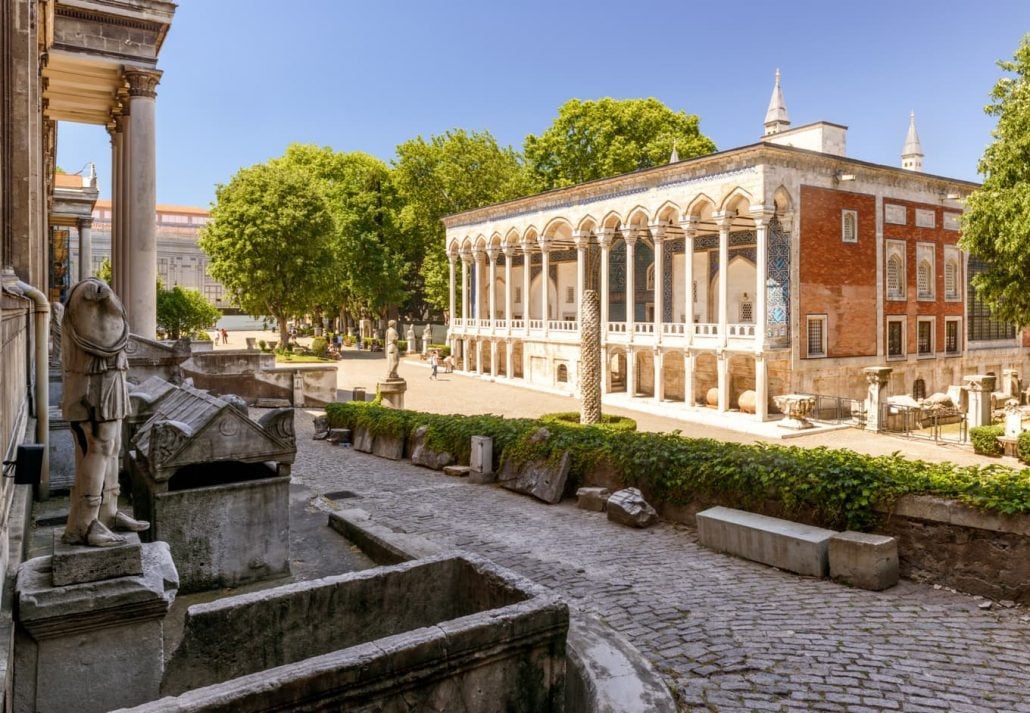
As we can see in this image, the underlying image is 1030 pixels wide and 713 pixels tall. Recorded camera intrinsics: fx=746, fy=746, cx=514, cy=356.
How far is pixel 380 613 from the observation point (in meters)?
5.39

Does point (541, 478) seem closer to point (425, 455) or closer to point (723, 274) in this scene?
point (425, 455)

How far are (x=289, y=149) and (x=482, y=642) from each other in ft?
186

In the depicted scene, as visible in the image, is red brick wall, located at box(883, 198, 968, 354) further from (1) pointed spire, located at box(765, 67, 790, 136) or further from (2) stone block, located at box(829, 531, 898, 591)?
(2) stone block, located at box(829, 531, 898, 591)

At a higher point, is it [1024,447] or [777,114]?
[777,114]

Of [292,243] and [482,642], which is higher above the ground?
[292,243]

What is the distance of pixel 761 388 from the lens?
27.3 metres

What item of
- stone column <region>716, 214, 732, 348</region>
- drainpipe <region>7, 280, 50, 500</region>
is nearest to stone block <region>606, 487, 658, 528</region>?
drainpipe <region>7, 280, 50, 500</region>

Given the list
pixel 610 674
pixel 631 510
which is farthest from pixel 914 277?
pixel 610 674

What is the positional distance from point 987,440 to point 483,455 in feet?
55.1

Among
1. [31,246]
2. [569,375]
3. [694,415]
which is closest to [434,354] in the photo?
[569,375]

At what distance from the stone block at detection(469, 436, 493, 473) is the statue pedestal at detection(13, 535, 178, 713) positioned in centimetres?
930

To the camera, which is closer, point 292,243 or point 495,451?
point 495,451

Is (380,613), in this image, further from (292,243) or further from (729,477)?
(292,243)

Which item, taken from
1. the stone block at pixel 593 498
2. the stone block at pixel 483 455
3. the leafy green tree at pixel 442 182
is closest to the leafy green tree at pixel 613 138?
the leafy green tree at pixel 442 182
